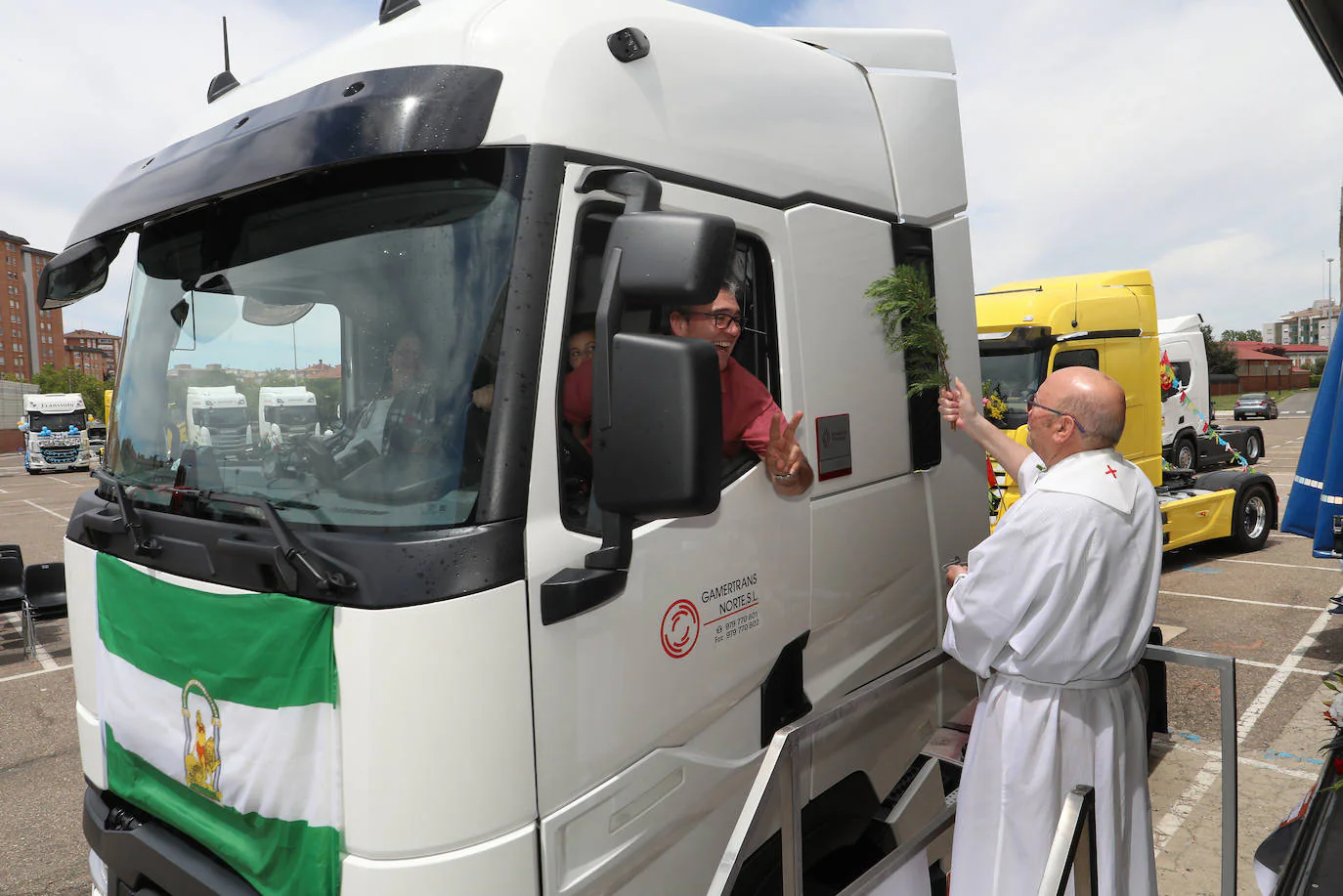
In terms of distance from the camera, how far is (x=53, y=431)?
108ft

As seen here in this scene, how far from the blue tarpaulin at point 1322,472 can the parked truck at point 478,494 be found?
2.24 meters

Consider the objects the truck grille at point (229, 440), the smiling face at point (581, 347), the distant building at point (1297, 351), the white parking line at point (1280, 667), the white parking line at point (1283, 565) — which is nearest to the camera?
the smiling face at point (581, 347)

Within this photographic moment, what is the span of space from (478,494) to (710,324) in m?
0.87

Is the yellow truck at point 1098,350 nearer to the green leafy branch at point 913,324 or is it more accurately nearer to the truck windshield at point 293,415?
the green leafy branch at point 913,324

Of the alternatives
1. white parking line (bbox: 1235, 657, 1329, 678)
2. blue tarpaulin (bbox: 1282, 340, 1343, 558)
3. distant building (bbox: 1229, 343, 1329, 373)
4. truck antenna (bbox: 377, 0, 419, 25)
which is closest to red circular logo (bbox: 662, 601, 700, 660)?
truck antenna (bbox: 377, 0, 419, 25)

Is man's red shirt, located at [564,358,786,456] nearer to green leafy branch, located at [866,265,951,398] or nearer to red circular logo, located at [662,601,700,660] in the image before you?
red circular logo, located at [662,601,700,660]

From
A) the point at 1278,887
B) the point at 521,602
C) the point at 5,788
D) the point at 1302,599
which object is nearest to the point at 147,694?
the point at 521,602

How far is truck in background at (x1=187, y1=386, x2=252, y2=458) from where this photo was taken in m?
→ 2.13

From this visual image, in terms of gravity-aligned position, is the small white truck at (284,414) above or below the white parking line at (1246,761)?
above

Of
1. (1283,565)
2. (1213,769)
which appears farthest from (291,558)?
(1283,565)

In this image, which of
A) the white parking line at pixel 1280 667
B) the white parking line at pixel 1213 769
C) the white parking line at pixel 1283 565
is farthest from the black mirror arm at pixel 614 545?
the white parking line at pixel 1283 565

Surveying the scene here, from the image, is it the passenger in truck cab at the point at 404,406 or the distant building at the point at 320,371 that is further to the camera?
the distant building at the point at 320,371

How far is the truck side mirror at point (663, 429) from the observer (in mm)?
1660

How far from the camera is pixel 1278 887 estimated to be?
229cm
